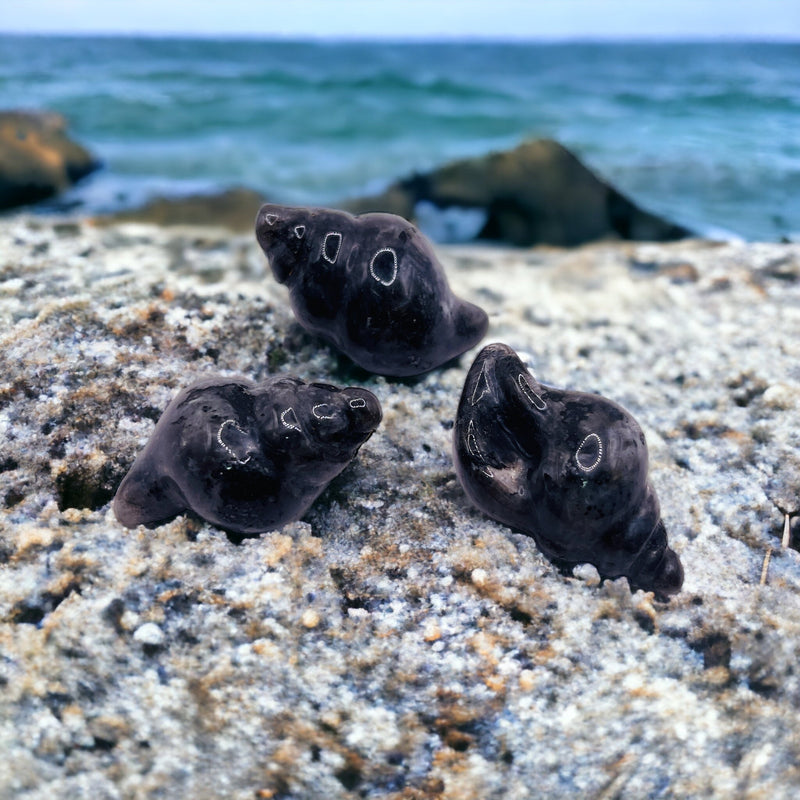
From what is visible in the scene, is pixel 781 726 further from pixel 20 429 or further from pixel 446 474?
pixel 20 429

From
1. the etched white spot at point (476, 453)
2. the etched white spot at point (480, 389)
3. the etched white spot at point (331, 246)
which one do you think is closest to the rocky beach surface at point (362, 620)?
the etched white spot at point (476, 453)

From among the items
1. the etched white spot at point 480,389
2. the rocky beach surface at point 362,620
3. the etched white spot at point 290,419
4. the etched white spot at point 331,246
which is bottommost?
the rocky beach surface at point 362,620

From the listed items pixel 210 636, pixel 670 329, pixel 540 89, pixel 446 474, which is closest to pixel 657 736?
pixel 446 474

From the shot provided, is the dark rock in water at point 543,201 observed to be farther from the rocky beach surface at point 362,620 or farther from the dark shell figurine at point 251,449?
the dark shell figurine at point 251,449

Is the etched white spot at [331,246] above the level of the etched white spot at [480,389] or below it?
above

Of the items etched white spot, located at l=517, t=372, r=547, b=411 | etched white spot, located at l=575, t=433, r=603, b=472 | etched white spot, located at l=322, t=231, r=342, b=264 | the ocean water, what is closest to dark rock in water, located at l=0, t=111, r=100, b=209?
the ocean water

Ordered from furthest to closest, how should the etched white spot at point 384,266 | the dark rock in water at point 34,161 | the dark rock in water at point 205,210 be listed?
1. the dark rock in water at point 34,161
2. the dark rock in water at point 205,210
3. the etched white spot at point 384,266
